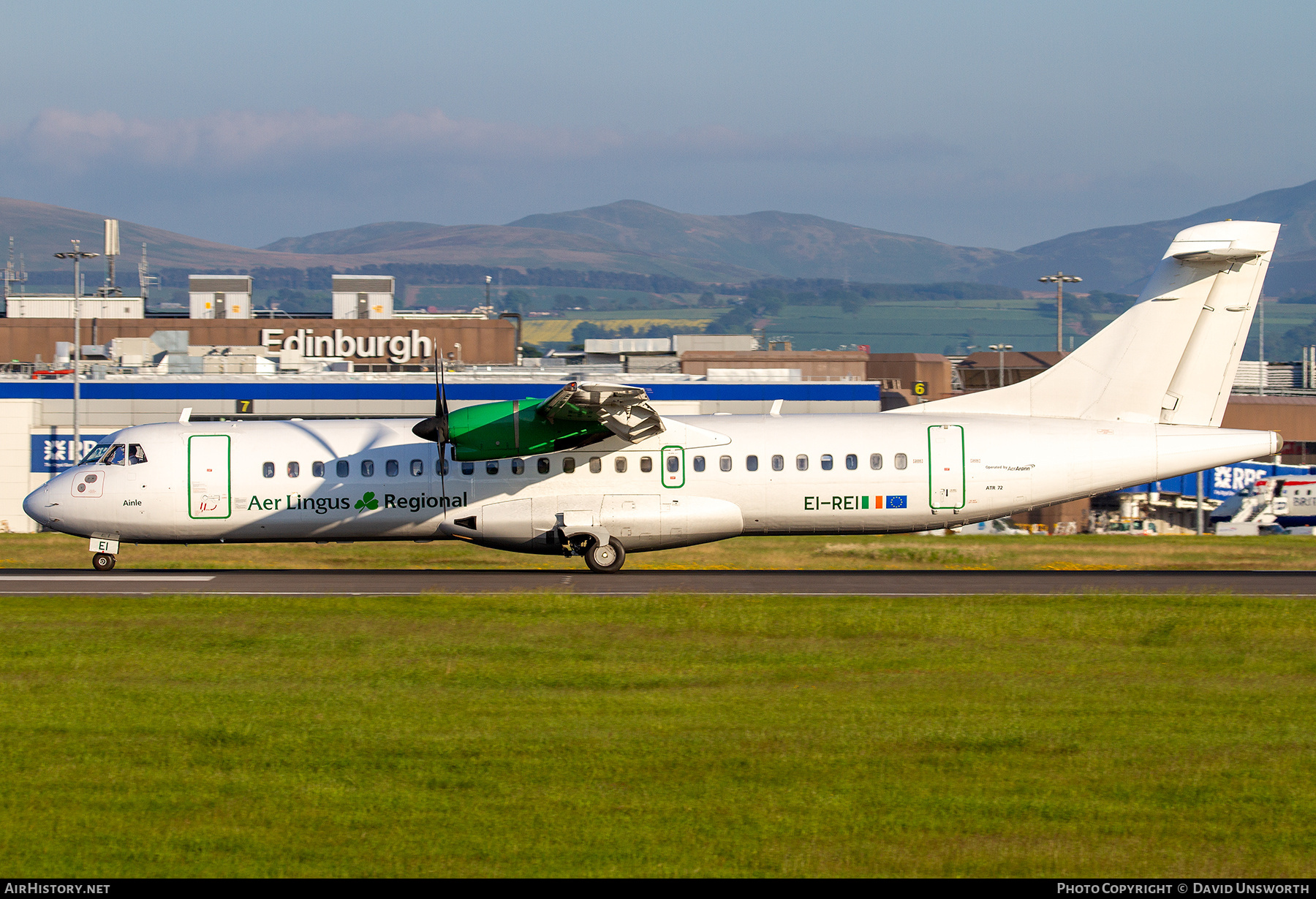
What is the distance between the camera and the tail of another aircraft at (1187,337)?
26906 mm

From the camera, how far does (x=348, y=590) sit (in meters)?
23.9

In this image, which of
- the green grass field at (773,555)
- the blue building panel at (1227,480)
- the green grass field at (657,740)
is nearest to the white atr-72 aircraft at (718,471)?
the green grass field at (773,555)

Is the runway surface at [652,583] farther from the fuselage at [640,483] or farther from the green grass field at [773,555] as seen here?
the green grass field at [773,555]

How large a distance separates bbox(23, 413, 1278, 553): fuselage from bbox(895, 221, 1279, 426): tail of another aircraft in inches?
22.2

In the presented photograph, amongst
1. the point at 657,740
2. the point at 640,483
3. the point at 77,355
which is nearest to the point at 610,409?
the point at 640,483

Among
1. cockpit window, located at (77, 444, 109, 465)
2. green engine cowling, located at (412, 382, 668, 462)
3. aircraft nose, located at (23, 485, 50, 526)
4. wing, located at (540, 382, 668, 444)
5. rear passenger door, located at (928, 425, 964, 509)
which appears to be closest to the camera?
wing, located at (540, 382, 668, 444)

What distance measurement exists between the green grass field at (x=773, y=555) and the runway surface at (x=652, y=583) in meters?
3.48

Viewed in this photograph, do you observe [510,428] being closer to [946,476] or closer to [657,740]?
[946,476]

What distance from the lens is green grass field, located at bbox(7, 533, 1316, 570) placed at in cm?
3262

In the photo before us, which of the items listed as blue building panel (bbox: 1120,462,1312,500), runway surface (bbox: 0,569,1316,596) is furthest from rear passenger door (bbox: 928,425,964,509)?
blue building panel (bbox: 1120,462,1312,500)

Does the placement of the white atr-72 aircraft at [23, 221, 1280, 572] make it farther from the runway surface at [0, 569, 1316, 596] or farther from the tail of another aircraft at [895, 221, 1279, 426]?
the runway surface at [0, 569, 1316, 596]

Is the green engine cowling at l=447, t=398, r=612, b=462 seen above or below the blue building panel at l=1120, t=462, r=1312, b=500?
above

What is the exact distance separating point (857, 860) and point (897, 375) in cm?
7701

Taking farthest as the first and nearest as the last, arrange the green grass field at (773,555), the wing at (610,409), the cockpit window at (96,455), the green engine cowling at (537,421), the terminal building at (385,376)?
the terminal building at (385,376), the green grass field at (773,555), the cockpit window at (96,455), the green engine cowling at (537,421), the wing at (610,409)
